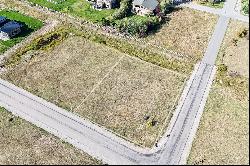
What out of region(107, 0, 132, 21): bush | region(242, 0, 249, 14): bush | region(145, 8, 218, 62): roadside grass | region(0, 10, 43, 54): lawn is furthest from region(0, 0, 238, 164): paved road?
region(107, 0, 132, 21): bush

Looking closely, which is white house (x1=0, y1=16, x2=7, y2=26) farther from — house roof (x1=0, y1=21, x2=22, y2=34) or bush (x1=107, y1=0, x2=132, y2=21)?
bush (x1=107, y1=0, x2=132, y2=21)

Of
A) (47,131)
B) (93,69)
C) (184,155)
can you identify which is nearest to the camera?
(184,155)

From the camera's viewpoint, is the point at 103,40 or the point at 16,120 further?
the point at 103,40

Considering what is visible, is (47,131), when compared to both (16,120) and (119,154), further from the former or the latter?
(119,154)

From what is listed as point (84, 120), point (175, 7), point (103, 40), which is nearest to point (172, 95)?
point (84, 120)

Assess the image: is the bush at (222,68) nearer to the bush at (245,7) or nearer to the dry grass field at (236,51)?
the dry grass field at (236,51)

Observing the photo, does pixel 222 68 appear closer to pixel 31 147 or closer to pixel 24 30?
pixel 31 147

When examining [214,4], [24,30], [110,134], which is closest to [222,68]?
[214,4]
